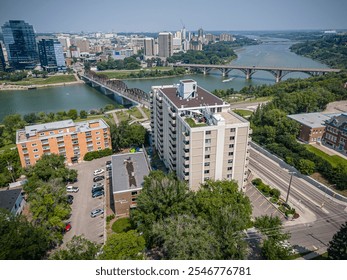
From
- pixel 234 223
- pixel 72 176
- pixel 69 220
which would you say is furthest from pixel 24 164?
pixel 234 223

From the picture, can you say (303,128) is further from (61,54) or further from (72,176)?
(61,54)

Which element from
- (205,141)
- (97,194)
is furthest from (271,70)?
(97,194)

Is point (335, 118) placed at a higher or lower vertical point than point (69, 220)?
higher

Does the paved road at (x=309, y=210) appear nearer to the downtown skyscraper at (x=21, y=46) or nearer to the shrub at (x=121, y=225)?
the shrub at (x=121, y=225)

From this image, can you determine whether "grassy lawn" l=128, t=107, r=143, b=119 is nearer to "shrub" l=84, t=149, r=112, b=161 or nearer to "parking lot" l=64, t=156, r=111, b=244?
"shrub" l=84, t=149, r=112, b=161

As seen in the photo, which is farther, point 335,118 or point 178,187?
point 335,118

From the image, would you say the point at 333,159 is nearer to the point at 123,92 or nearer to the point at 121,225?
the point at 121,225

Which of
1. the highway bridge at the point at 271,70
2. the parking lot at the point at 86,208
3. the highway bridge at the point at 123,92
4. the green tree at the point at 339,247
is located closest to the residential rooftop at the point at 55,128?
the parking lot at the point at 86,208

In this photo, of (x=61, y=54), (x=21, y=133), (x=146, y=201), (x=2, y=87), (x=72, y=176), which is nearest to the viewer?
(x=146, y=201)
